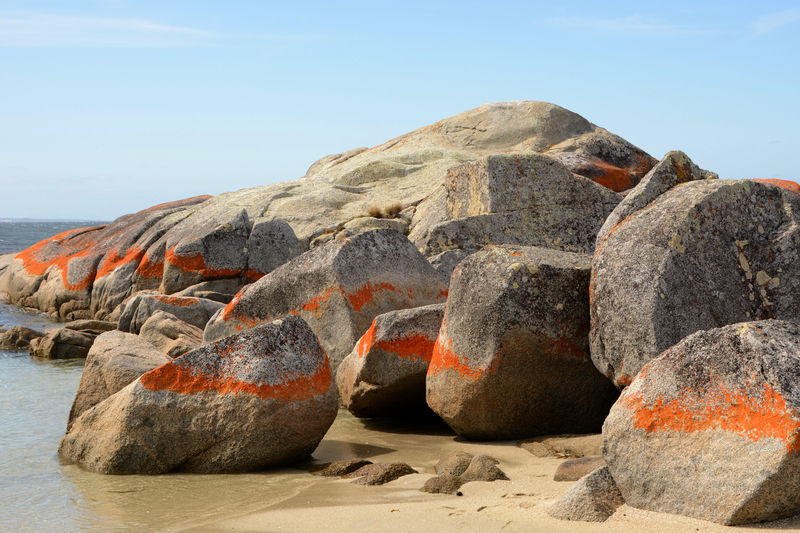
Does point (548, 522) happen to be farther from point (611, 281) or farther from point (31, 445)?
point (31, 445)

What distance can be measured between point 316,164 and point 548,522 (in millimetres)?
24336

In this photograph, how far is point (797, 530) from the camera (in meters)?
4.27

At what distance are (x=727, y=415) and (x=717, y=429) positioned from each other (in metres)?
0.10

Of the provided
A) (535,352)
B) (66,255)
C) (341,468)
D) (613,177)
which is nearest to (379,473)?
(341,468)

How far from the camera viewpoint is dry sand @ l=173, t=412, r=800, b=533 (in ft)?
15.3

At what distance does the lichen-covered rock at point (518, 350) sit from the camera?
→ 7004mm

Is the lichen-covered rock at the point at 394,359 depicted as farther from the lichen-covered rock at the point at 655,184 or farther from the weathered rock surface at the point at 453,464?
the lichen-covered rock at the point at 655,184

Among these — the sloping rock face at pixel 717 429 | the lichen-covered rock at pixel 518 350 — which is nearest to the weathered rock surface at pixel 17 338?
the lichen-covered rock at pixel 518 350

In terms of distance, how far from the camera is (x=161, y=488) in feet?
21.3

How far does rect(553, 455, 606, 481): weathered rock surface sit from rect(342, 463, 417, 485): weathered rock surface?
1.21m

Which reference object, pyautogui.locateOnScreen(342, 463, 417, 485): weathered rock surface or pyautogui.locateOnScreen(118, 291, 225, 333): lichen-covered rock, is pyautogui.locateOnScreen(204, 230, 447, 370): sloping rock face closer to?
pyautogui.locateOnScreen(342, 463, 417, 485): weathered rock surface

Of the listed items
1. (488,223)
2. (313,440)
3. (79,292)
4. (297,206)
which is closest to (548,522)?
(313,440)

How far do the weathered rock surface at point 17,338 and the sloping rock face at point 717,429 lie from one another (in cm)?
1306

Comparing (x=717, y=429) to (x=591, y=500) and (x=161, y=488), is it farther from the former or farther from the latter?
(x=161, y=488)
